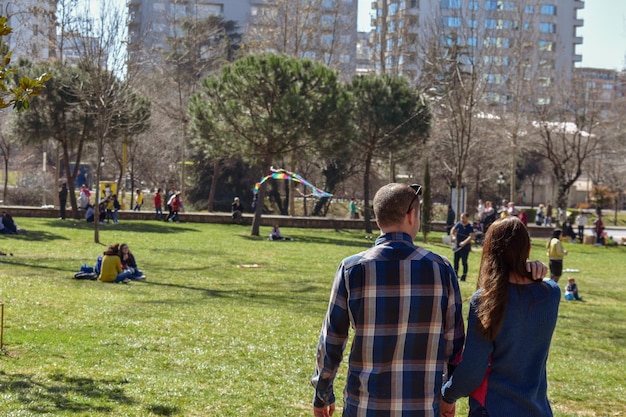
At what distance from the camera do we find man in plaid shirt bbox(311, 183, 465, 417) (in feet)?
12.7

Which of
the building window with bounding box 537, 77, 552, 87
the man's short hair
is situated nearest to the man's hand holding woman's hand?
the man's short hair

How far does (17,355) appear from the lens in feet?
31.7

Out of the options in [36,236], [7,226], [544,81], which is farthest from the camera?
[544,81]

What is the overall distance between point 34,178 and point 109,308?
40787mm

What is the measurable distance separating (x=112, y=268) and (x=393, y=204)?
14353mm

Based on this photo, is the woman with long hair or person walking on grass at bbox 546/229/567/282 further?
person walking on grass at bbox 546/229/567/282

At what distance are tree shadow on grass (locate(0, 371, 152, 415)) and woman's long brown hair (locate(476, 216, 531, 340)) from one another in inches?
163

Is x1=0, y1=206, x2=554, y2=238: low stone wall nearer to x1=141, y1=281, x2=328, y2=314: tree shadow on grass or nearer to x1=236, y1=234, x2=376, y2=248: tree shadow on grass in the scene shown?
x1=236, y1=234, x2=376, y2=248: tree shadow on grass

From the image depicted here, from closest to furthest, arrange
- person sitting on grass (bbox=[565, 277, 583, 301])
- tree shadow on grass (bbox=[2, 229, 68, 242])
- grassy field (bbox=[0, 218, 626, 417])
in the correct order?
grassy field (bbox=[0, 218, 626, 417]) → person sitting on grass (bbox=[565, 277, 583, 301]) → tree shadow on grass (bbox=[2, 229, 68, 242])

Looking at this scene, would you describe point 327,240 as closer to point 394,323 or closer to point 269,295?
point 269,295

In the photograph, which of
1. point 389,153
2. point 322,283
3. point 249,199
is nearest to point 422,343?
point 322,283

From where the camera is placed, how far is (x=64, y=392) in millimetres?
A: 7875

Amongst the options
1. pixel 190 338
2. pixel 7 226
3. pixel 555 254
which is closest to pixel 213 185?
pixel 7 226

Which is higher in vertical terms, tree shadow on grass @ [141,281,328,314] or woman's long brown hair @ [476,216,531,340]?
woman's long brown hair @ [476,216,531,340]
